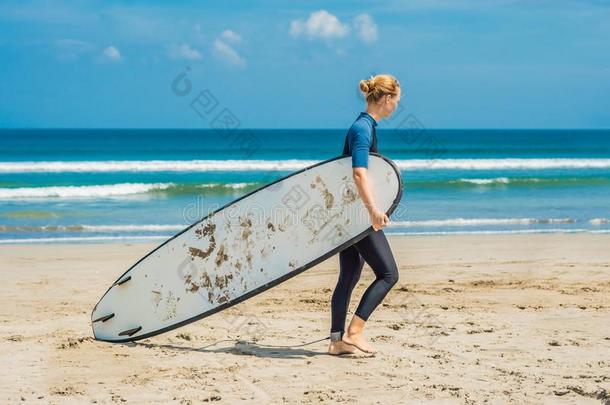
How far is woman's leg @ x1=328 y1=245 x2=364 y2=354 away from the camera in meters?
4.34

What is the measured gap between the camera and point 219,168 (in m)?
26.7

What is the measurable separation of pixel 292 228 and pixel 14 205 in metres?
12.4

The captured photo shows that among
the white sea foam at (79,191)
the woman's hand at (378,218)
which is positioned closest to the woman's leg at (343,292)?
the woman's hand at (378,218)

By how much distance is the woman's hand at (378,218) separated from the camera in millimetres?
4039

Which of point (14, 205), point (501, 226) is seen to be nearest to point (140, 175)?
point (14, 205)

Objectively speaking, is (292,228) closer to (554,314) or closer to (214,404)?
(214,404)

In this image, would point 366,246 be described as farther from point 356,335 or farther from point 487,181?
point 487,181

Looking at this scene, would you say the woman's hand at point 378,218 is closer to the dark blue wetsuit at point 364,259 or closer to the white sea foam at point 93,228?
the dark blue wetsuit at point 364,259

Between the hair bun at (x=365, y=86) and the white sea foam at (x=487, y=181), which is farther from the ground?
the white sea foam at (x=487, y=181)

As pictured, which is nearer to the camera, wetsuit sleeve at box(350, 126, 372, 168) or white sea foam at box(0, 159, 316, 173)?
wetsuit sleeve at box(350, 126, 372, 168)

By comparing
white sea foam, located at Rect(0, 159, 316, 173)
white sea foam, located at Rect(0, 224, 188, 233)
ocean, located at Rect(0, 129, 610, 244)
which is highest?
white sea foam, located at Rect(0, 159, 316, 173)

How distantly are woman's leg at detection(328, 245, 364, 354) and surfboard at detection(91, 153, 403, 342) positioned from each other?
11 centimetres

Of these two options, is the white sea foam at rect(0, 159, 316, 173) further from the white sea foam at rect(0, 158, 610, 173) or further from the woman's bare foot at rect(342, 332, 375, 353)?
the woman's bare foot at rect(342, 332, 375, 353)

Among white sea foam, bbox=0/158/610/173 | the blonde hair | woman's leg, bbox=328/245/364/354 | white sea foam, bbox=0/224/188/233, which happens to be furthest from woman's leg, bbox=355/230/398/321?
white sea foam, bbox=0/158/610/173
